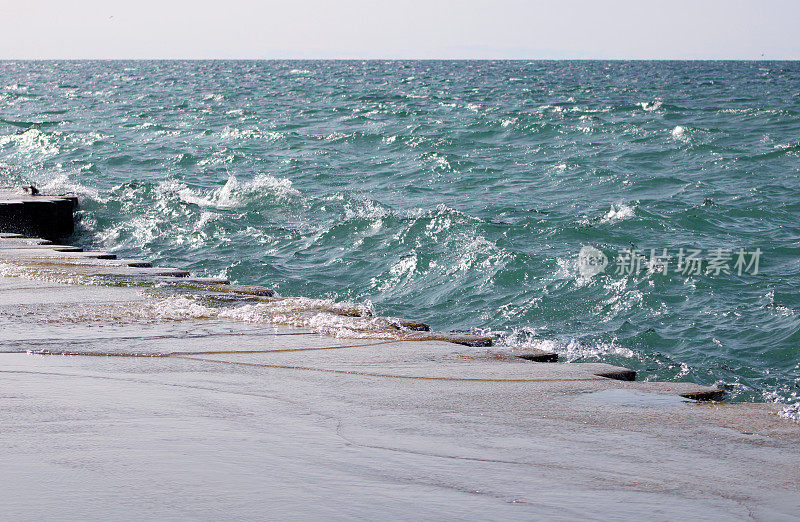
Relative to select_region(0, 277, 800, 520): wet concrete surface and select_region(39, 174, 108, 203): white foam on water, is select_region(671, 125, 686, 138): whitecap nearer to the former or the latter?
select_region(39, 174, 108, 203): white foam on water

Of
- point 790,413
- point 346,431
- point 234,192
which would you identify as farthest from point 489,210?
point 346,431

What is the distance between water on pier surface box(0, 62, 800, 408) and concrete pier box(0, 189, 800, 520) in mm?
3706

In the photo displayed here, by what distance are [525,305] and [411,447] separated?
6.97 m

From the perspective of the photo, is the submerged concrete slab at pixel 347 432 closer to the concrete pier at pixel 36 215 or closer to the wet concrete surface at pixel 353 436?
the wet concrete surface at pixel 353 436

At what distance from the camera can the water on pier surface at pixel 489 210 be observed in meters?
9.48

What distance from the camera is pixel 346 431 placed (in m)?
3.47

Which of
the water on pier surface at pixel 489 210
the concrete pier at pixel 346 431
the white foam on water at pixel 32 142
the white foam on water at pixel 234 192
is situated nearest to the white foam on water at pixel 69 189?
the water on pier surface at pixel 489 210

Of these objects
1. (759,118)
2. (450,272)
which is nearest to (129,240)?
(450,272)

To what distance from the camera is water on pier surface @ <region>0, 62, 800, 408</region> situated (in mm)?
9477

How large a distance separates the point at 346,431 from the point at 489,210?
12.2 meters

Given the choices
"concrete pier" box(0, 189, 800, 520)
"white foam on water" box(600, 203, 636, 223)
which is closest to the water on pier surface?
"white foam on water" box(600, 203, 636, 223)

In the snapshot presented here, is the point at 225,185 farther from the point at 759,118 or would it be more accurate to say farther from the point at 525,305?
the point at 759,118

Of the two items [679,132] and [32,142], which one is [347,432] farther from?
[32,142]

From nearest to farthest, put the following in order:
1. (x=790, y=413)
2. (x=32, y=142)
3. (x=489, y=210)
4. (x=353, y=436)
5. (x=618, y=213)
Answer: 1. (x=353, y=436)
2. (x=790, y=413)
3. (x=618, y=213)
4. (x=489, y=210)
5. (x=32, y=142)
